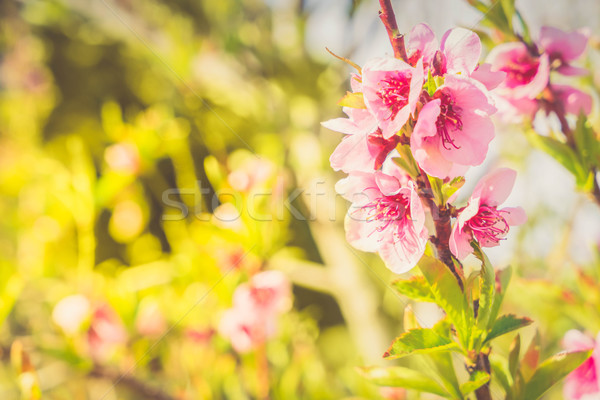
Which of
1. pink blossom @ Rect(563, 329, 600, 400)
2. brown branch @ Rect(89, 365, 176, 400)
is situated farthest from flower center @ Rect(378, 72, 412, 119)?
brown branch @ Rect(89, 365, 176, 400)

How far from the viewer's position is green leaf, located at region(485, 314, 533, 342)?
0.31m

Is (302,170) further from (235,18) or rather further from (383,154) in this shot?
(383,154)

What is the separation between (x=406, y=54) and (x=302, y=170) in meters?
0.75

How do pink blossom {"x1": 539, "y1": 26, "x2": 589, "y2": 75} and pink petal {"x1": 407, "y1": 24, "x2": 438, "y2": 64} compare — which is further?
pink blossom {"x1": 539, "y1": 26, "x2": 589, "y2": 75}

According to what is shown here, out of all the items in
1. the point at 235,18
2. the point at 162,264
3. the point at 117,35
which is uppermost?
the point at 235,18

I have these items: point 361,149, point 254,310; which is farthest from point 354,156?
point 254,310

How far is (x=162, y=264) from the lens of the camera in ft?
3.32

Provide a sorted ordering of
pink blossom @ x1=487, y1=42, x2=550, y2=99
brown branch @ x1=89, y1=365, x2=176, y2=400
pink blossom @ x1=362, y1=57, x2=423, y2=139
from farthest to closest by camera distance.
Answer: brown branch @ x1=89, y1=365, x2=176, y2=400
pink blossom @ x1=487, y1=42, x2=550, y2=99
pink blossom @ x1=362, y1=57, x2=423, y2=139

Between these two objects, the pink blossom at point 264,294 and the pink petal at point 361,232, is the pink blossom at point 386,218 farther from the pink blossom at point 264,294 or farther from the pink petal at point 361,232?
A: the pink blossom at point 264,294

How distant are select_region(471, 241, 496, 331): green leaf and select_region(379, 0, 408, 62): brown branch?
0.50 ft

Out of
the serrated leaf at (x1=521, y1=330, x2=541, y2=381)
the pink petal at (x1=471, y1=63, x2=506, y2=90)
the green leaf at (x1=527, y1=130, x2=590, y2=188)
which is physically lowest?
the serrated leaf at (x1=521, y1=330, x2=541, y2=381)

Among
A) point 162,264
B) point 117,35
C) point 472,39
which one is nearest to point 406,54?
point 472,39

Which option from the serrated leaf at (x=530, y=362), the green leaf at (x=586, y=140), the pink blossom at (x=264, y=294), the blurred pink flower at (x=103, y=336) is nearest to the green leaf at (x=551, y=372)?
the serrated leaf at (x=530, y=362)

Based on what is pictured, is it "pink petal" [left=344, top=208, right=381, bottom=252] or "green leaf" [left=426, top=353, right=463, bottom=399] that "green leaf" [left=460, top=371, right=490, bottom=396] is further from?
"pink petal" [left=344, top=208, right=381, bottom=252]
